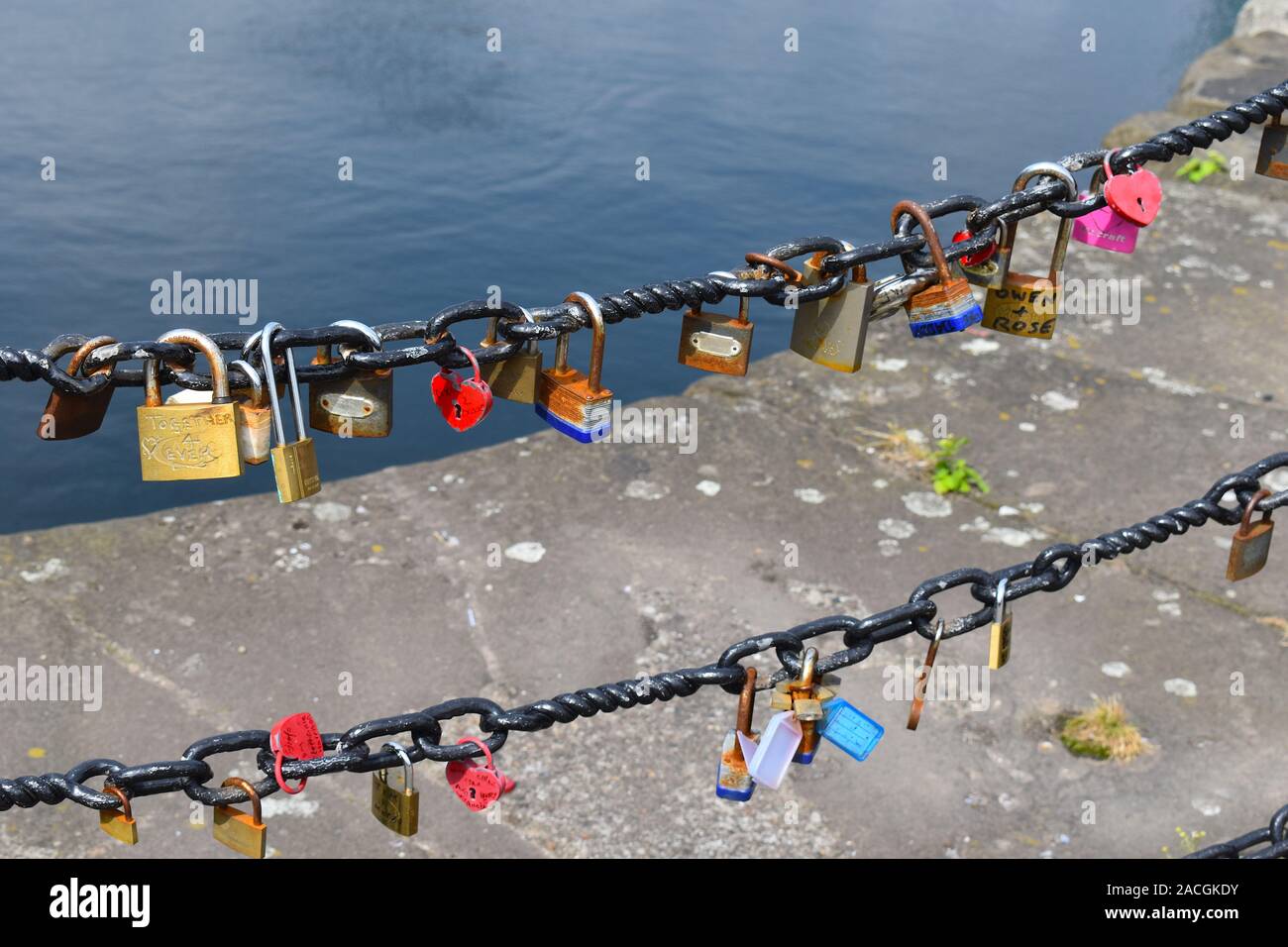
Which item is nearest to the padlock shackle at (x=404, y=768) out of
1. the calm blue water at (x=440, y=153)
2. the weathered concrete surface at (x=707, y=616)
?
the weathered concrete surface at (x=707, y=616)

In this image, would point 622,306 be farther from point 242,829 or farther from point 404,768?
point 242,829

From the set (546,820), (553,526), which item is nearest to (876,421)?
(553,526)

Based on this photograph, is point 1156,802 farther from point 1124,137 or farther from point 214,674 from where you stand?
point 1124,137

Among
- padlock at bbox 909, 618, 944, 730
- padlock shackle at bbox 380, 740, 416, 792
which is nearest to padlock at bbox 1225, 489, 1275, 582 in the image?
padlock at bbox 909, 618, 944, 730

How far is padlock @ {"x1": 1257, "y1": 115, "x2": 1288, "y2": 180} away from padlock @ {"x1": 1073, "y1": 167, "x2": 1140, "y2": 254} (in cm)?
35

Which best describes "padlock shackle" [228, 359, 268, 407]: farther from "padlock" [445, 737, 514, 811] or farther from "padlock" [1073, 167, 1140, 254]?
"padlock" [1073, 167, 1140, 254]

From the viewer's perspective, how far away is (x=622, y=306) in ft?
5.69

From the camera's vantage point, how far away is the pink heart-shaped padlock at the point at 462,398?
73.0 inches

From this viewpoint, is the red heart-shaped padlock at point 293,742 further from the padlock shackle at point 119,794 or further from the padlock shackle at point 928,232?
the padlock shackle at point 928,232

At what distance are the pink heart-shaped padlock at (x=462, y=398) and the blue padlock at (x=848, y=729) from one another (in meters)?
0.72

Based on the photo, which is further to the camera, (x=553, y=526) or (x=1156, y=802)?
(x=553, y=526)

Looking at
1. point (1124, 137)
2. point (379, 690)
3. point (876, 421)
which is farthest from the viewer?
point (1124, 137)

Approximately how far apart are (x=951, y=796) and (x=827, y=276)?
257 cm

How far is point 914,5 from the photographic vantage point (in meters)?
17.8
